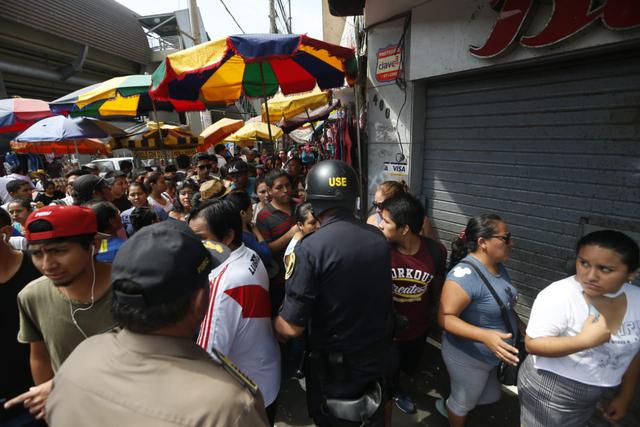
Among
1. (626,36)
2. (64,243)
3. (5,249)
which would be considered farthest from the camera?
(626,36)

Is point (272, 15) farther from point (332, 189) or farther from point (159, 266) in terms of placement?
point (159, 266)

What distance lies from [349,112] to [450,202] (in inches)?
108

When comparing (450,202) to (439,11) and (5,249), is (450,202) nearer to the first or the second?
(439,11)

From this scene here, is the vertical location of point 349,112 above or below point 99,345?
above

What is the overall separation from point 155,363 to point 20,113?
7.93m

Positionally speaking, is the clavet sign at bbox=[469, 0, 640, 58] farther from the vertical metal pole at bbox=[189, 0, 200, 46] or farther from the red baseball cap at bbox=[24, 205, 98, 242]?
the vertical metal pole at bbox=[189, 0, 200, 46]

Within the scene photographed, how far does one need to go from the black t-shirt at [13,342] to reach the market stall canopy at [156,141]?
586 centimetres

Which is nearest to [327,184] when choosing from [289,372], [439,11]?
[289,372]

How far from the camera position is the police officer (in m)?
1.76

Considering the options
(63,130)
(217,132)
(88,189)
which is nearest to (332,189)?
(88,189)

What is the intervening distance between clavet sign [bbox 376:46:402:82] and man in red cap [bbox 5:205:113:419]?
4302 mm

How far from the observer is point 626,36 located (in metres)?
2.52

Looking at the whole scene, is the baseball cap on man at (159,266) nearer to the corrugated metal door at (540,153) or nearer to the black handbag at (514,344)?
the black handbag at (514,344)

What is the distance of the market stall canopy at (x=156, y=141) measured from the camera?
7.48m
